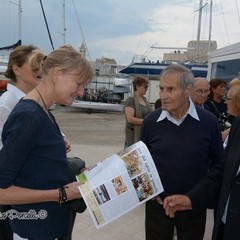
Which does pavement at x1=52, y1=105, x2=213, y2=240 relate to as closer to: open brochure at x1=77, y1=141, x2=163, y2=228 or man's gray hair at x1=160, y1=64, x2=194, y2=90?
man's gray hair at x1=160, y1=64, x2=194, y2=90

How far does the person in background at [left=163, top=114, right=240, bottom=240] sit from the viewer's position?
1.73 m

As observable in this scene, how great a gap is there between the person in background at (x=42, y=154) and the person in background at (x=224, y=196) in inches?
32.2

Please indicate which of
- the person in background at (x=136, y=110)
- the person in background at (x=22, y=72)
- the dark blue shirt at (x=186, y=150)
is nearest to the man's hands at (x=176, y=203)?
the dark blue shirt at (x=186, y=150)

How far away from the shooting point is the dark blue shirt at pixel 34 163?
4.31 ft

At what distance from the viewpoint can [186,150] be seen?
87.6 inches

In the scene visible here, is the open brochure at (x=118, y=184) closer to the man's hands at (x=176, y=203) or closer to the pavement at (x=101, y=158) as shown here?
the man's hands at (x=176, y=203)

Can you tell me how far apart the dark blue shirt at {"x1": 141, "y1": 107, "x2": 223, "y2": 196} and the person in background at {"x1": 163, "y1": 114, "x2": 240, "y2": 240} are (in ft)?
0.56

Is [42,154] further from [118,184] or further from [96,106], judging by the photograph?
[96,106]

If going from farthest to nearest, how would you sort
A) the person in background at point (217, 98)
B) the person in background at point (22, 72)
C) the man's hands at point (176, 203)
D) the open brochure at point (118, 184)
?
1. the person in background at point (217, 98)
2. the person in background at point (22, 72)
3. the man's hands at point (176, 203)
4. the open brochure at point (118, 184)

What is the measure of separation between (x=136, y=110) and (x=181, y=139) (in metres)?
2.43

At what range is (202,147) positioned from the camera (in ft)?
7.35

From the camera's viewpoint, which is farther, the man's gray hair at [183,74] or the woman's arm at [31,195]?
the man's gray hair at [183,74]

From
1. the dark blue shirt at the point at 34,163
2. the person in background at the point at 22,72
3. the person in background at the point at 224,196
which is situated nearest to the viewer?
the dark blue shirt at the point at 34,163

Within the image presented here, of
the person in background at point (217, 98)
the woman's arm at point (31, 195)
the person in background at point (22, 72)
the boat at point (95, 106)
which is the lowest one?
the boat at point (95, 106)
